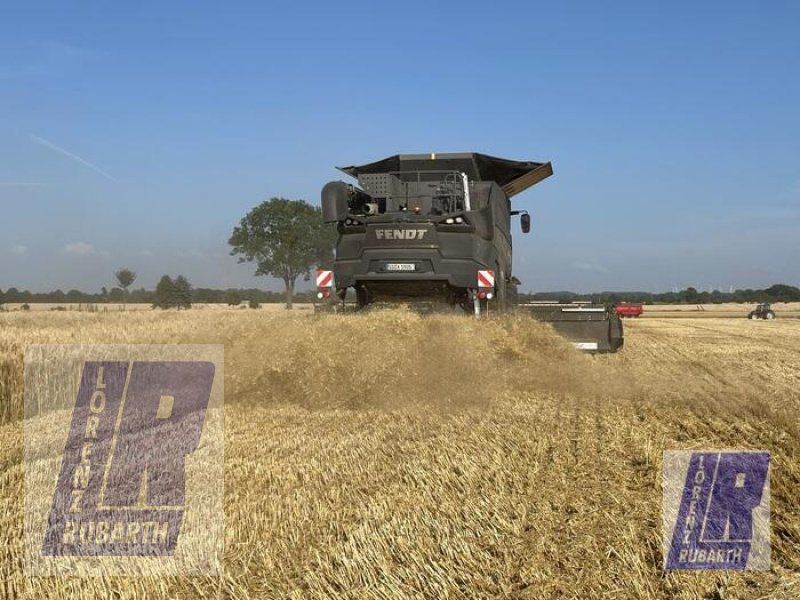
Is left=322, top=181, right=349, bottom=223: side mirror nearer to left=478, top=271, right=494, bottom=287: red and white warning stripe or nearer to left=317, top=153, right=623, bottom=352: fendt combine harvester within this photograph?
left=317, top=153, right=623, bottom=352: fendt combine harvester

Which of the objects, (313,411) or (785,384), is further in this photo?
(785,384)

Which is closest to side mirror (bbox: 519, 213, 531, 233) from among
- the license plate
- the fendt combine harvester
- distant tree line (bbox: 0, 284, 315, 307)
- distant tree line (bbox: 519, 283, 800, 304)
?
the fendt combine harvester

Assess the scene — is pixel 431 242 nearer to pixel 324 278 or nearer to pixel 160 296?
pixel 324 278

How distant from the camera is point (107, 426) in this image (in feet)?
19.5

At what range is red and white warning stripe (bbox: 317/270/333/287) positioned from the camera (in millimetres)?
9211

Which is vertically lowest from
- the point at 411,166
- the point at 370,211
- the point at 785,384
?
the point at 785,384

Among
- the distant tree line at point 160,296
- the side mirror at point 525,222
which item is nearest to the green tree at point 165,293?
the distant tree line at point 160,296

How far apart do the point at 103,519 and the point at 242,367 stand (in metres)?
3.92

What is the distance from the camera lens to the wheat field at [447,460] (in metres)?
2.53

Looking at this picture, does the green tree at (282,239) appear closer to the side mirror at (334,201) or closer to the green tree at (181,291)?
the green tree at (181,291)

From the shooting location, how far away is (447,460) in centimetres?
413

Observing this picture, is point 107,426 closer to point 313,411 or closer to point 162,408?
point 162,408

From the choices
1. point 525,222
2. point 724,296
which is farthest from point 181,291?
point 724,296

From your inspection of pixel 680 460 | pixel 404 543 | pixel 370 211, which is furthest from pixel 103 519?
pixel 370 211
